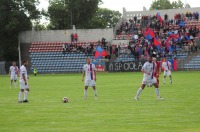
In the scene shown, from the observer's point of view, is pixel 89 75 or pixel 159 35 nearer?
pixel 89 75

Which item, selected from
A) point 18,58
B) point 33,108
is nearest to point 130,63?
point 18,58

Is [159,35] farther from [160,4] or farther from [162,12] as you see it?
A: [160,4]

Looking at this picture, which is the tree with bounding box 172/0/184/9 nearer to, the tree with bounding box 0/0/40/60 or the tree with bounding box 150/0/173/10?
the tree with bounding box 150/0/173/10

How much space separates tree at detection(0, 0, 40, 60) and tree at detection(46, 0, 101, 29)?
1365 cm

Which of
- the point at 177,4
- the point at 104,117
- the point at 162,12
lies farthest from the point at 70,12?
the point at 104,117

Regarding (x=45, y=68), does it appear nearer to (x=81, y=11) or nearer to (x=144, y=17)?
(x=144, y=17)

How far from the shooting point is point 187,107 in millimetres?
19422

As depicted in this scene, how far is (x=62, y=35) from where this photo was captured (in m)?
76.5

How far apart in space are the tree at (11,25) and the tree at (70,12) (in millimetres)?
13647

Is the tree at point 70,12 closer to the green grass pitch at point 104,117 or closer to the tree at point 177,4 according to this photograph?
the tree at point 177,4

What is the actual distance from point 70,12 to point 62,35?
17753 mm

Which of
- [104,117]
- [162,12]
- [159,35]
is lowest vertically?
[104,117]

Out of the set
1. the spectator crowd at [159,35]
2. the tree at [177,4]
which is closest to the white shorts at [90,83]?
the spectator crowd at [159,35]

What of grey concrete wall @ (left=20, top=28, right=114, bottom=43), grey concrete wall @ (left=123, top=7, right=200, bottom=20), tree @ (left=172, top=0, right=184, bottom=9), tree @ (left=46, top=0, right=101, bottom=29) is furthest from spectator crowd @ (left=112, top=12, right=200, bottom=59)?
tree @ (left=172, top=0, right=184, bottom=9)
